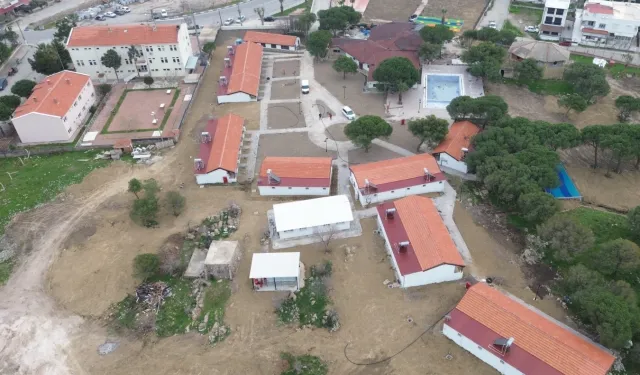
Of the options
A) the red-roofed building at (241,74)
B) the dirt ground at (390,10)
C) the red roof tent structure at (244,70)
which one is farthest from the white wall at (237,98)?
the dirt ground at (390,10)

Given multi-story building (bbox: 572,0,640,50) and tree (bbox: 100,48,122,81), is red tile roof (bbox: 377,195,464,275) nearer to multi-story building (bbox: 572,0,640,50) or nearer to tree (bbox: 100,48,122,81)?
tree (bbox: 100,48,122,81)

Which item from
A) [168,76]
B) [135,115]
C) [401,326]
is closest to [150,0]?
[168,76]

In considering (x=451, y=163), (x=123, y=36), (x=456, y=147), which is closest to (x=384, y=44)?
(x=456, y=147)

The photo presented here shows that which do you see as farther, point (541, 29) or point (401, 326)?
point (541, 29)

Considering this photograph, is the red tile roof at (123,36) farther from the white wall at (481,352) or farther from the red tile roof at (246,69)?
the white wall at (481,352)

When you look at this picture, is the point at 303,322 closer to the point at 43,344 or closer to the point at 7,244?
the point at 43,344

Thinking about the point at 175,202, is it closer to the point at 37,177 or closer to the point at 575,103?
the point at 37,177
